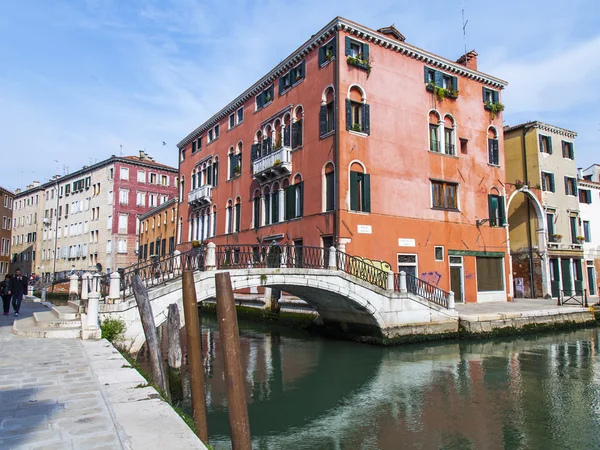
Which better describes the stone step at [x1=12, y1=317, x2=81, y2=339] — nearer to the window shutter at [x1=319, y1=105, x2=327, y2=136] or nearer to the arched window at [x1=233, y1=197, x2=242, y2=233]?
the window shutter at [x1=319, y1=105, x2=327, y2=136]

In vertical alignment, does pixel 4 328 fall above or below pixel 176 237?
below

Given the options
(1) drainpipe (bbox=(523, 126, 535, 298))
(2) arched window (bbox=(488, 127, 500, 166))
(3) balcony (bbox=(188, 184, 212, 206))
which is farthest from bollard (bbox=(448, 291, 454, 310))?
(3) balcony (bbox=(188, 184, 212, 206))

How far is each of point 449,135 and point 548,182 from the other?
28.8 ft

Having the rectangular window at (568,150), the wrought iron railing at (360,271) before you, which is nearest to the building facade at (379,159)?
the wrought iron railing at (360,271)

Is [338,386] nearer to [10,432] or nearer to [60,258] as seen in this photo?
[10,432]

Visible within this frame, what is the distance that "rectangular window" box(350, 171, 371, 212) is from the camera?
54.7 ft

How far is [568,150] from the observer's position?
26516 millimetres

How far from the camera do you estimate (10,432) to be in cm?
405

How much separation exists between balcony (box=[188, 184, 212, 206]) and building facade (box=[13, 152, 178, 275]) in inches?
532

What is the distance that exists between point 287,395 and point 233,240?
49.3 ft

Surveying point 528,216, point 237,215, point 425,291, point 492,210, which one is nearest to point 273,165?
point 237,215

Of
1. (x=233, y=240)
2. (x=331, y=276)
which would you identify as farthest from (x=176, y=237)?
(x=331, y=276)

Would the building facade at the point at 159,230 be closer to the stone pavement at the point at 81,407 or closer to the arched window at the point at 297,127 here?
the arched window at the point at 297,127

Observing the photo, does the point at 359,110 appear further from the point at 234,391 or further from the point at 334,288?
the point at 234,391
